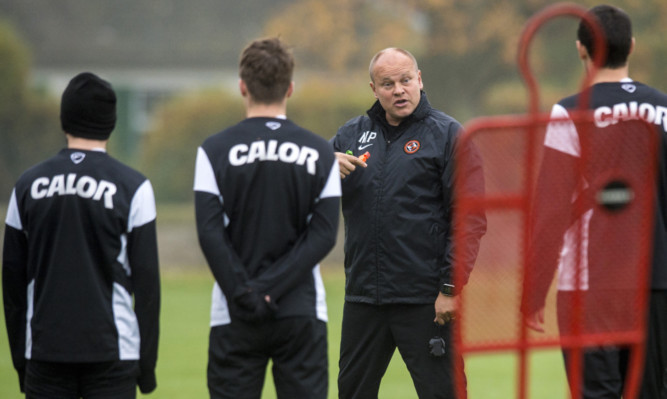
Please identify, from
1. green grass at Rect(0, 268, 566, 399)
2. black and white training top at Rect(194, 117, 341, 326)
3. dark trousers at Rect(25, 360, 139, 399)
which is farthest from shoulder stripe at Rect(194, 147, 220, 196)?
green grass at Rect(0, 268, 566, 399)

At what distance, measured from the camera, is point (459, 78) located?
21844mm

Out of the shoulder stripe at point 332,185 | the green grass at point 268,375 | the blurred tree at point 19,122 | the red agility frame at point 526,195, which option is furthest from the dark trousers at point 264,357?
the blurred tree at point 19,122

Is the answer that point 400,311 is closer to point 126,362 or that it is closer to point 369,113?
point 369,113

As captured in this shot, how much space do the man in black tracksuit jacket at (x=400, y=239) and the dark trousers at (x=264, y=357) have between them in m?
0.80

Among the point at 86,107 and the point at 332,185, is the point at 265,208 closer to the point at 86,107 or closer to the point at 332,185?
the point at 332,185

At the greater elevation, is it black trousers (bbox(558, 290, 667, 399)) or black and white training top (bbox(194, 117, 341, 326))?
black and white training top (bbox(194, 117, 341, 326))

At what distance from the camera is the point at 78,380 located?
11.1 feet

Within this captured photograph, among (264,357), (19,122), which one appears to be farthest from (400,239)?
(19,122)

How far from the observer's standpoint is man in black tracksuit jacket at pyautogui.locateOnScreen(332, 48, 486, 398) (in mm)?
4051

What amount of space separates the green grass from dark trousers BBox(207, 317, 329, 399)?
256 cm

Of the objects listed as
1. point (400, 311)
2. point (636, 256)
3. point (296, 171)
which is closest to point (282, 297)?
point (296, 171)

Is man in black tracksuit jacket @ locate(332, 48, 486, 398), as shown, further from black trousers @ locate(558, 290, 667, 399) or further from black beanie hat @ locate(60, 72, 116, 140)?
black beanie hat @ locate(60, 72, 116, 140)

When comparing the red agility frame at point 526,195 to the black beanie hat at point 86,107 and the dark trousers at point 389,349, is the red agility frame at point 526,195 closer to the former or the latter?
the dark trousers at point 389,349

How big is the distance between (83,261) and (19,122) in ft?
58.3
